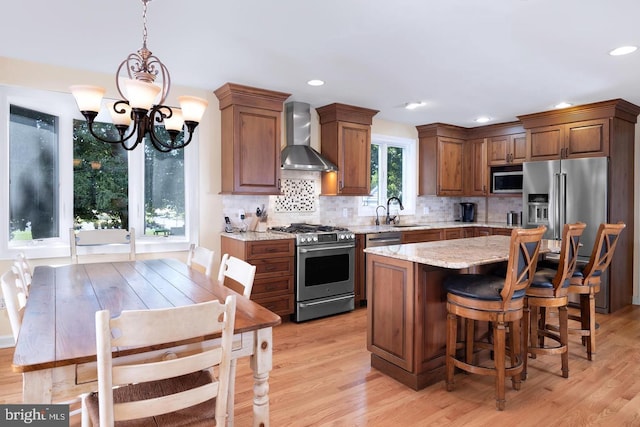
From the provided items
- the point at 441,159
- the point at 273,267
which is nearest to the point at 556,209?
the point at 441,159

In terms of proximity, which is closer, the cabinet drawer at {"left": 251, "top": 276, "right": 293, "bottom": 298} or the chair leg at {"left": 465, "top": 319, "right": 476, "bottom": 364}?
the chair leg at {"left": 465, "top": 319, "right": 476, "bottom": 364}

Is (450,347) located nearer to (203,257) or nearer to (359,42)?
(203,257)

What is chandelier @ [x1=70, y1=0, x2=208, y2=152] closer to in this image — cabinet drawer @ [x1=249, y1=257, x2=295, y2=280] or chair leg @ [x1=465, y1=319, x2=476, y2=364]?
cabinet drawer @ [x1=249, y1=257, x2=295, y2=280]

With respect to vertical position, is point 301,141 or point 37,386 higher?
point 301,141

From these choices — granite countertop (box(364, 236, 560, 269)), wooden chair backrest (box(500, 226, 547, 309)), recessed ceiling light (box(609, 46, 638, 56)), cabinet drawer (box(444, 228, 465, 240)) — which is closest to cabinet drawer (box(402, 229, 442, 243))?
cabinet drawer (box(444, 228, 465, 240))

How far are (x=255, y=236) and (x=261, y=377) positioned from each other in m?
2.42

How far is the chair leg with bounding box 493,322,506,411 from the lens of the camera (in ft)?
7.45

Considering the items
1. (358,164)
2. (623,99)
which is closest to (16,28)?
(358,164)

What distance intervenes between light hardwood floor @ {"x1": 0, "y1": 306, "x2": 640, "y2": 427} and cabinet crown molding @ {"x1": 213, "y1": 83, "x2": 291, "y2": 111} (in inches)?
94.0

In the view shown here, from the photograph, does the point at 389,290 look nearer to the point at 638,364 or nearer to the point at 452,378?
the point at 452,378

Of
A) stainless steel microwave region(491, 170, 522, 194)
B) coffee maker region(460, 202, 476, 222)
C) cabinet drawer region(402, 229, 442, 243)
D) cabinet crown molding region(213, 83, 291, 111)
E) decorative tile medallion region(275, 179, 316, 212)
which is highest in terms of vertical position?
cabinet crown molding region(213, 83, 291, 111)

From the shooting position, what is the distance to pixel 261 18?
96.0 inches

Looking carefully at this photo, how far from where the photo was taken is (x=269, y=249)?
A: 3.81 m

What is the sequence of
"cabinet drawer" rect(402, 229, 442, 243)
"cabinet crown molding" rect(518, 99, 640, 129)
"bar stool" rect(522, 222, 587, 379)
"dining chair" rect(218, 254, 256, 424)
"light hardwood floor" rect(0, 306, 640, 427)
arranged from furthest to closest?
1. "cabinet drawer" rect(402, 229, 442, 243)
2. "cabinet crown molding" rect(518, 99, 640, 129)
3. "bar stool" rect(522, 222, 587, 379)
4. "light hardwood floor" rect(0, 306, 640, 427)
5. "dining chair" rect(218, 254, 256, 424)
